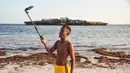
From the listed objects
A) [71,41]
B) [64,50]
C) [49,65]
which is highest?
[64,50]

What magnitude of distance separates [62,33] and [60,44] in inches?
13.8

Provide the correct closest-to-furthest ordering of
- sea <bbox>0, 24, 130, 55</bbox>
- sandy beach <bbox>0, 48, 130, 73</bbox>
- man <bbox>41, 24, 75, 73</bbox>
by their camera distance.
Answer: man <bbox>41, 24, 75, 73</bbox> → sandy beach <bbox>0, 48, 130, 73</bbox> → sea <bbox>0, 24, 130, 55</bbox>

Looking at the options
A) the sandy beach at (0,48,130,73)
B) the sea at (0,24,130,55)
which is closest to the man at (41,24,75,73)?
the sandy beach at (0,48,130,73)

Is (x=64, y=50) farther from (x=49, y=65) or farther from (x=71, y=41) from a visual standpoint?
(x=71, y=41)

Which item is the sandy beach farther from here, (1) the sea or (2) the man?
(2) the man

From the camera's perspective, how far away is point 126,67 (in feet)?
55.2

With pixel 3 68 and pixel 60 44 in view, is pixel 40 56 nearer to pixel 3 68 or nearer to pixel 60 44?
pixel 3 68

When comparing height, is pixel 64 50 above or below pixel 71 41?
above

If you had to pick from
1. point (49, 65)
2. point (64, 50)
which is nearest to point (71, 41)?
point (49, 65)

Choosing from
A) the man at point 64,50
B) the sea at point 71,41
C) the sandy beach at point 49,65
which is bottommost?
the sea at point 71,41

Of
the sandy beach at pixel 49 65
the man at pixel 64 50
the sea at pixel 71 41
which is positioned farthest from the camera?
the sea at pixel 71 41

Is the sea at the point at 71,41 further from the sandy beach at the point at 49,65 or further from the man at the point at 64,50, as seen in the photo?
the man at the point at 64,50

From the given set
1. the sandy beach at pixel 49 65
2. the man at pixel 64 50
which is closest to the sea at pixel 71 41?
Result: the sandy beach at pixel 49 65

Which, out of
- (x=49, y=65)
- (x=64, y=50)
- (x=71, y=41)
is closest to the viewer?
(x=64, y=50)
